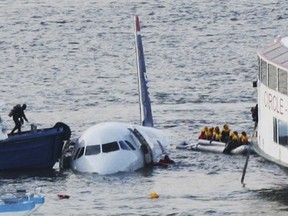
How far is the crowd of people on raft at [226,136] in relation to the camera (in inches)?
4432

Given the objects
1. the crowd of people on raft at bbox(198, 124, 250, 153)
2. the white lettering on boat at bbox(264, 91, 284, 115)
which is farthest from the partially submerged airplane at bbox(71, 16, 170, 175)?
the white lettering on boat at bbox(264, 91, 284, 115)

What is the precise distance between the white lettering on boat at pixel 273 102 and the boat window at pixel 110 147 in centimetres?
1314

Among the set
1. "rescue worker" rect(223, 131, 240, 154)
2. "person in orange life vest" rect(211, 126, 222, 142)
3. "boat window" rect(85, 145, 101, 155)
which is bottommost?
"rescue worker" rect(223, 131, 240, 154)

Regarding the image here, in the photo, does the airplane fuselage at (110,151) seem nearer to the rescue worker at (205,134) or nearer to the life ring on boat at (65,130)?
the life ring on boat at (65,130)

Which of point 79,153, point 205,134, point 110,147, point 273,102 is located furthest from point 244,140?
point 273,102

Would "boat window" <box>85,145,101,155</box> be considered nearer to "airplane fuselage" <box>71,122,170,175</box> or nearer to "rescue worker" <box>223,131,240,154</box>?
"airplane fuselage" <box>71,122,170,175</box>

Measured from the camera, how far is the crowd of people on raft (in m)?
113

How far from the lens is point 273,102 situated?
97.0 metres

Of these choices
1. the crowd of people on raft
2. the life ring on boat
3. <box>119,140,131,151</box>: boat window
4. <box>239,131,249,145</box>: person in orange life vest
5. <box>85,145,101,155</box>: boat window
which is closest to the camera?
<box>85,145,101,155</box>: boat window

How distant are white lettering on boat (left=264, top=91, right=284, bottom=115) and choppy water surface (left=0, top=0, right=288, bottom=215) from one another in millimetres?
5307

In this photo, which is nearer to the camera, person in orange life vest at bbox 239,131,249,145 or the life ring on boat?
the life ring on boat

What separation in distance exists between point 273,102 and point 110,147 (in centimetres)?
1492

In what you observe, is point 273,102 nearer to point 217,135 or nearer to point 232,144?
point 232,144

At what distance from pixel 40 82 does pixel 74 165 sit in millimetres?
40028
